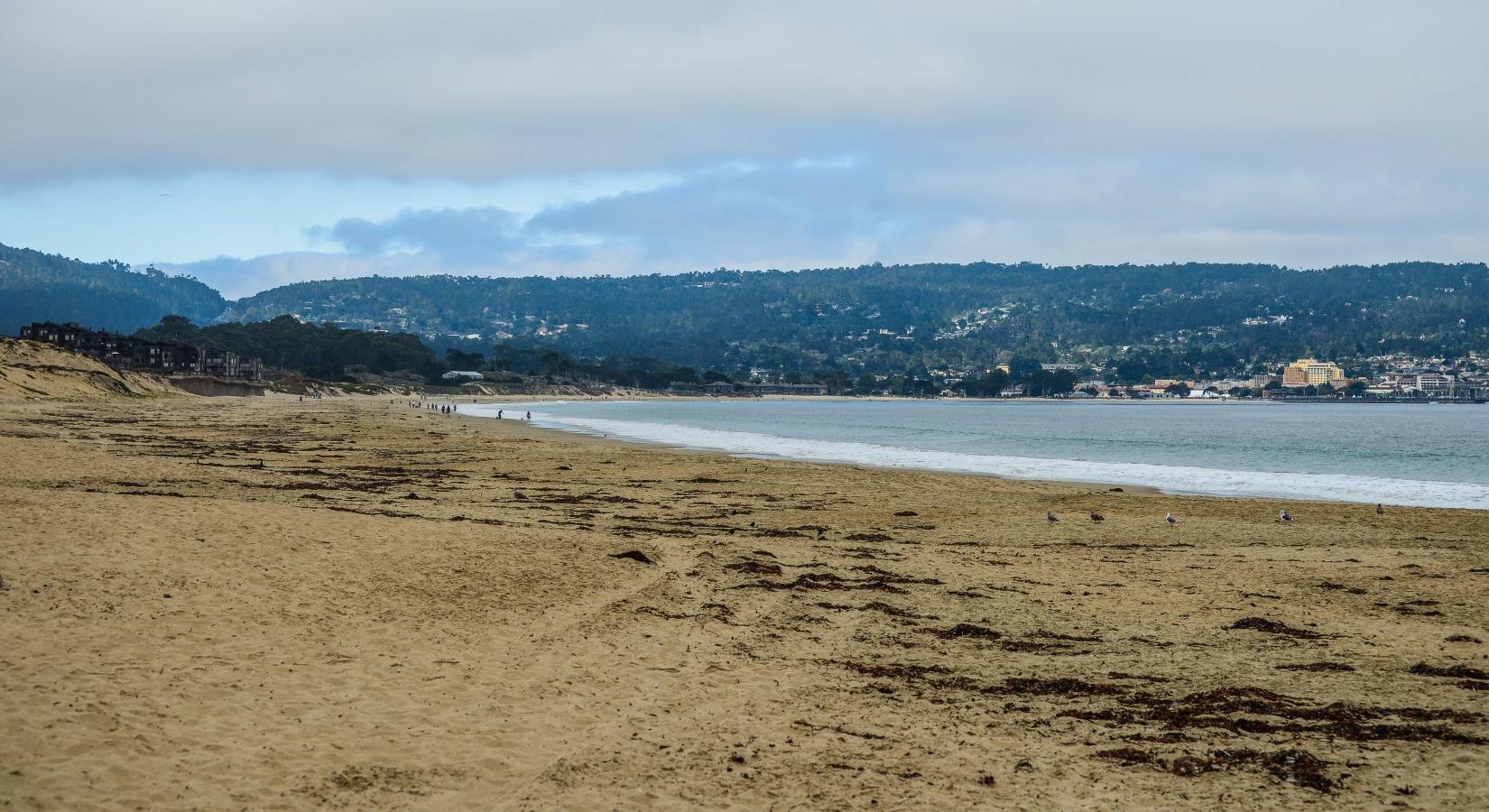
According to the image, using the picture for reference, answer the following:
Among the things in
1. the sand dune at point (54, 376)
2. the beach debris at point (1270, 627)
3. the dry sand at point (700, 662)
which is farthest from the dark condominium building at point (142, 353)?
the beach debris at point (1270, 627)

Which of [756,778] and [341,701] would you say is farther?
[341,701]

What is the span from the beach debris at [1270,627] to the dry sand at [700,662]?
0.15 ft

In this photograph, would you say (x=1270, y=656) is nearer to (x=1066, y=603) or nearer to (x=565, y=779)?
(x=1066, y=603)

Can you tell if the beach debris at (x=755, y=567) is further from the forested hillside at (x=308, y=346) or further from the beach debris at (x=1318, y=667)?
the forested hillside at (x=308, y=346)

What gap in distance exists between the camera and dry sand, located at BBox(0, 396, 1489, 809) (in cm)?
689

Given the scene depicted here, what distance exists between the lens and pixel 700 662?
989cm

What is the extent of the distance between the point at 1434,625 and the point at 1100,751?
6892 mm

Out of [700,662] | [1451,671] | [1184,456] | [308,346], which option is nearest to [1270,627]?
[1451,671]

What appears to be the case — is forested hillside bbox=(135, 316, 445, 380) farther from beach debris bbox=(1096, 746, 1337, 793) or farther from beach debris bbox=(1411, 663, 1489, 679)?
beach debris bbox=(1096, 746, 1337, 793)

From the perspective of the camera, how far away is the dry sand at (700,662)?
6.89 metres

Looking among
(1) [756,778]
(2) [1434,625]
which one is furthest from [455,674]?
(2) [1434,625]

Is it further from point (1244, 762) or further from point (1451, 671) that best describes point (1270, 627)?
point (1244, 762)

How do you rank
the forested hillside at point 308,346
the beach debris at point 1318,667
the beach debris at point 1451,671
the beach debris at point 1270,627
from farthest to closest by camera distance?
the forested hillside at point 308,346
the beach debris at point 1270,627
the beach debris at point 1318,667
the beach debris at point 1451,671

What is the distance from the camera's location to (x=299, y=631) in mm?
9711
